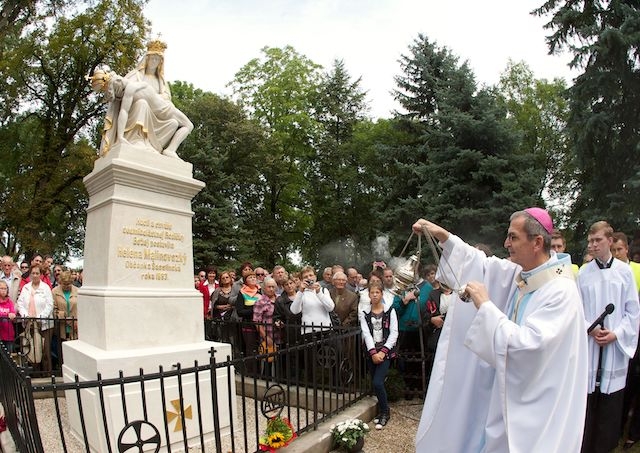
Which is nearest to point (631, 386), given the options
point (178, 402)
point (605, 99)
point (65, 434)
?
point (178, 402)

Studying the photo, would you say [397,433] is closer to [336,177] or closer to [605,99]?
[605,99]

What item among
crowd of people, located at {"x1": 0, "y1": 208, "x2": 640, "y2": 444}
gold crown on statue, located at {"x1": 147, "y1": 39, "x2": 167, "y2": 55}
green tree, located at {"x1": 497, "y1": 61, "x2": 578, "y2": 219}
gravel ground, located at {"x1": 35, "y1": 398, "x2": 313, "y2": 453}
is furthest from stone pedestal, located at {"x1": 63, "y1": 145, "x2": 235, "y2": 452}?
green tree, located at {"x1": 497, "y1": 61, "x2": 578, "y2": 219}

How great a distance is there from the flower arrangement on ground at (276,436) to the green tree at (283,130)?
2377 cm

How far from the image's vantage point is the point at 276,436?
406 cm

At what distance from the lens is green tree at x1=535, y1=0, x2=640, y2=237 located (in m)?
13.5

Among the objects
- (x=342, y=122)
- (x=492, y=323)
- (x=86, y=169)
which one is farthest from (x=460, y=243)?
(x=342, y=122)

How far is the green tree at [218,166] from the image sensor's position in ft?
72.5

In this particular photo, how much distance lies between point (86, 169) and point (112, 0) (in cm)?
749

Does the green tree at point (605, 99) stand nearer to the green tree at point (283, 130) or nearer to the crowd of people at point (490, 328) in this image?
the crowd of people at point (490, 328)

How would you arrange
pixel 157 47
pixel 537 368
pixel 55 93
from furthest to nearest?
pixel 55 93 → pixel 157 47 → pixel 537 368

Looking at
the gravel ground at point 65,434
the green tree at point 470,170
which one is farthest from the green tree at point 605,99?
the gravel ground at point 65,434

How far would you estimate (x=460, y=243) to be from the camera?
349cm

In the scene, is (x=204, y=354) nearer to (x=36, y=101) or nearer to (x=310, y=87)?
(x=36, y=101)

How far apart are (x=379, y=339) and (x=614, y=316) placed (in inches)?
98.9
